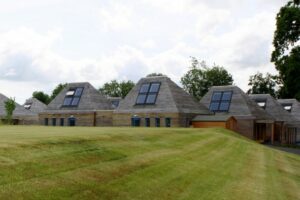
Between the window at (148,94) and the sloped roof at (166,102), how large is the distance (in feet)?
1.36

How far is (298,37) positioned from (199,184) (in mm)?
27006

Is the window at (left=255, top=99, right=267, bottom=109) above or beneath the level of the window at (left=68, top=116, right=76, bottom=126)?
above

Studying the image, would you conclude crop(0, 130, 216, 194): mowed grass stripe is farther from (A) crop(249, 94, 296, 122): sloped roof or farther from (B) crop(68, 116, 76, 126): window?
(A) crop(249, 94, 296, 122): sloped roof

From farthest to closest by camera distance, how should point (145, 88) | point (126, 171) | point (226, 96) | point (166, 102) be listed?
point (226, 96), point (145, 88), point (166, 102), point (126, 171)

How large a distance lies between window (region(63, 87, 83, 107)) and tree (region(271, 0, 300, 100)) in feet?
97.1

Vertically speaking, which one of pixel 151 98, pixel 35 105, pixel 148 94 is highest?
pixel 148 94

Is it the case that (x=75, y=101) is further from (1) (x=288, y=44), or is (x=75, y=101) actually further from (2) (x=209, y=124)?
(1) (x=288, y=44)

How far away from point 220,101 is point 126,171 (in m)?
45.7

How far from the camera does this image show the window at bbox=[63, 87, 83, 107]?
60.0m

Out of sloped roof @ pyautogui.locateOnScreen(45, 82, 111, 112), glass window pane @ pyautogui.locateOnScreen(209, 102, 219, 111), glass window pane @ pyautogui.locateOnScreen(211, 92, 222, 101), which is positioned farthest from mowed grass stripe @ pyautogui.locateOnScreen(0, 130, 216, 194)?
sloped roof @ pyautogui.locateOnScreen(45, 82, 111, 112)

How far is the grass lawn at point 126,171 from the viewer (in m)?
10.1

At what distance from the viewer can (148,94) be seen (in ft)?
176

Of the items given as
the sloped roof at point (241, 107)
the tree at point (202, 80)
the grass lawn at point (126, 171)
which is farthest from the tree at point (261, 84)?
the grass lawn at point (126, 171)

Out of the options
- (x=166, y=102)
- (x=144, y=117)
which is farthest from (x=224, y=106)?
(x=144, y=117)
